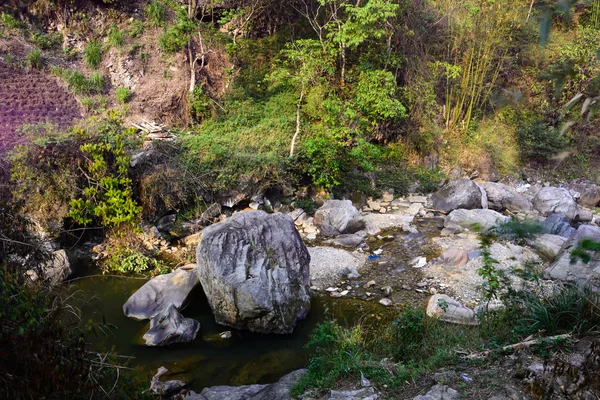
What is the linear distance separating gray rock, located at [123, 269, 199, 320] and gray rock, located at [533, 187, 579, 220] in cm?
911

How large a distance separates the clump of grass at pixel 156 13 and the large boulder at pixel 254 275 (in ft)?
32.9

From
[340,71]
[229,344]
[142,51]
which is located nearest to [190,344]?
[229,344]


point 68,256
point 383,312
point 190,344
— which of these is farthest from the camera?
point 68,256

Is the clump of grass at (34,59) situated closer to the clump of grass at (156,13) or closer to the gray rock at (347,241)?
the clump of grass at (156,13)

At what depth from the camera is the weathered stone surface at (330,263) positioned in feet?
24.7

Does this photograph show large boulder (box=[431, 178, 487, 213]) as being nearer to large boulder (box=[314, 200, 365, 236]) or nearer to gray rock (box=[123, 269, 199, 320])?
large boulder (box=[314, 200, 365, 236])

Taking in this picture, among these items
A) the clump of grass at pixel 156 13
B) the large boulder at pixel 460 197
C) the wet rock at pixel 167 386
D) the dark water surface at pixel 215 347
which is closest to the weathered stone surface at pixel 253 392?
the wet rock at pixel 167 386

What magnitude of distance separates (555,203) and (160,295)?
33.3 feet

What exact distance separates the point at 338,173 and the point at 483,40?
690 cm

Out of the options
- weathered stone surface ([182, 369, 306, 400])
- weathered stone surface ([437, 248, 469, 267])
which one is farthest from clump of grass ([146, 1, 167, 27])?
weathered stone surface ([182, 369, 306, 400])

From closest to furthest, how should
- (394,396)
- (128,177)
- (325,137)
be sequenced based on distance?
(394,396)
(128,177)
(325,137)

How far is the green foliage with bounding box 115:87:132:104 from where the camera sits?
40.0 feet

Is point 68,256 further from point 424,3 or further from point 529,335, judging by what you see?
point 424,3

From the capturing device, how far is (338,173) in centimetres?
1088
